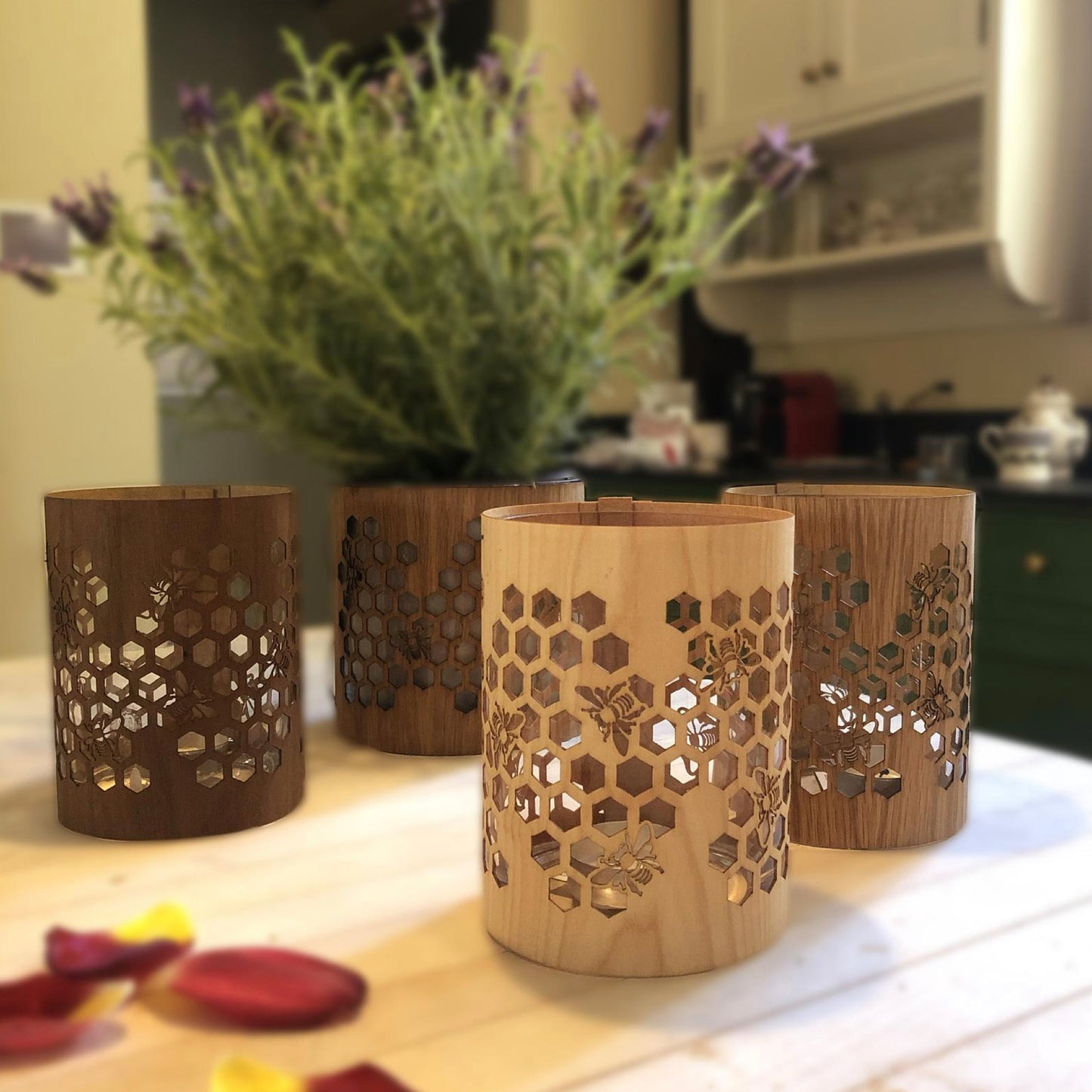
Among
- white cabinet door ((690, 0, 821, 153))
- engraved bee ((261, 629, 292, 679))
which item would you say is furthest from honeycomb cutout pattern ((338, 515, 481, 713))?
white cabinet door ((690, 0, 821, 153))

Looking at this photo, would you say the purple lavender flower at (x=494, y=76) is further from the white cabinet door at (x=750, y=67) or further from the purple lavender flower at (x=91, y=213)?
the white cabinet door at (x=750, y=67)

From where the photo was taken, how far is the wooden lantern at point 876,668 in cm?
53

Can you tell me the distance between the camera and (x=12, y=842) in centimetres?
54

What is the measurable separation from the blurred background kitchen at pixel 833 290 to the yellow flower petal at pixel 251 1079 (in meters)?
1.87

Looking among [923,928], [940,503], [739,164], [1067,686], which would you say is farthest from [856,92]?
[923,928]

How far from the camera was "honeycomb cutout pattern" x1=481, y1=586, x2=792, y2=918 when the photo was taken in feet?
1.34

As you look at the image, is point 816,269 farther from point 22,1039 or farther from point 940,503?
point 22,1039

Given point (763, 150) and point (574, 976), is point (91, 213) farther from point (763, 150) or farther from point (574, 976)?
point (574, 976)

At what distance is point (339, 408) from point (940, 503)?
0.63 m

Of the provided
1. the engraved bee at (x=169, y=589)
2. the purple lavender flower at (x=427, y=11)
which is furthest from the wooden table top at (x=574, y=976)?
the purple lavender flower at (x=427, y=11)

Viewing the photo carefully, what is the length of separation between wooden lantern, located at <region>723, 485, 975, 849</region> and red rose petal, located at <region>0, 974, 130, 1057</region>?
308 millimetres

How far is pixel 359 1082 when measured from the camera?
331 mm

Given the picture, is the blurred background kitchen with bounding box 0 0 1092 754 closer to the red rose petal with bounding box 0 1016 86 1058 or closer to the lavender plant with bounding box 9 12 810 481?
the lavender plant with bounding box 9 12 810 481

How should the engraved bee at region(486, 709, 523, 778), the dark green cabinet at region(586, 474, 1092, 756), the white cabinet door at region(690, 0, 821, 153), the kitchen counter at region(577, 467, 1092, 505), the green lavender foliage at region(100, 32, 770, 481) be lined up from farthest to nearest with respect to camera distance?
1. the white cabinet door at region(690, 0, 821, 153)
2. the kitchen counter at region(577, 467, 1092, 505)
3. the dark green cabinet at region(586, 474, 1092, 756)
4. the green lavender foliage at region(100, 32, 770, 481)
5. the engraved bee at region(486, 709, 523, 778)
